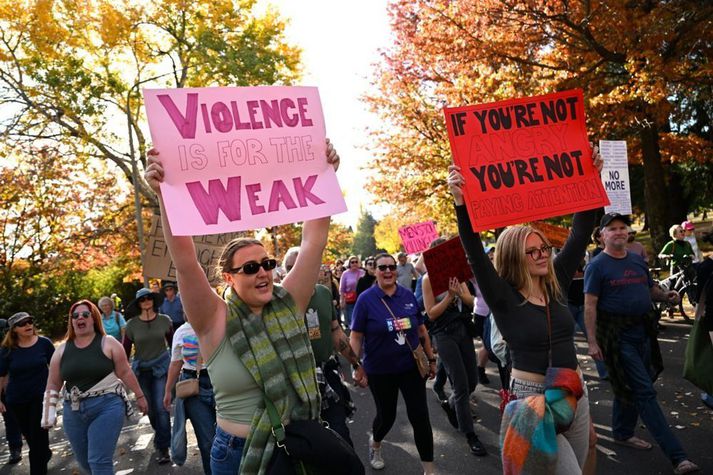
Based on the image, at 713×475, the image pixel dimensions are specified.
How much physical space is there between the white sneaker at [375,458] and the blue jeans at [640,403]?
2.11 m

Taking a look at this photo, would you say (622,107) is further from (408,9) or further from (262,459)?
(262,459)

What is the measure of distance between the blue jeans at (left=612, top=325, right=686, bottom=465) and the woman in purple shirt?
1604 millimetres

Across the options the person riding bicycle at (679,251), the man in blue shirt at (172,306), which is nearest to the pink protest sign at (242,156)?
the man in blue shirt at (172,306)

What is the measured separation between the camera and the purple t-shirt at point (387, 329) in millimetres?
4832

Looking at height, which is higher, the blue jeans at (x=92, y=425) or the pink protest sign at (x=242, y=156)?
the pink protest sign at (x=242, y=156)

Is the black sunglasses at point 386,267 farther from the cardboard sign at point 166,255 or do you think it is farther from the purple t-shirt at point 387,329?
the cardboard sign at point 166,255

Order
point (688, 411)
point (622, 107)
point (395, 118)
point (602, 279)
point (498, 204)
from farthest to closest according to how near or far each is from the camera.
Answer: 1. point (395, 118)
2. point (622, 107)
3. point (688, 411)
4. point (602, 279)
5. point (498, 204)

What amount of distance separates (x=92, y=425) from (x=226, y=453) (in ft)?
9.31

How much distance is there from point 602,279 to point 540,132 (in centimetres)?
171

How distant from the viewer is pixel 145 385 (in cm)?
679

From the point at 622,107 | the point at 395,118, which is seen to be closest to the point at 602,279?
the point at 622,107

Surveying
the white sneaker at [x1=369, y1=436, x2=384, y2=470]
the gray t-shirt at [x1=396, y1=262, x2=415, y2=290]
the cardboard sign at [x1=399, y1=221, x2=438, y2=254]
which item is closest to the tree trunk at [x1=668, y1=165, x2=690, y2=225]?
the cardboard sign at [x1=399, y1=221, x2=438, y2=254]

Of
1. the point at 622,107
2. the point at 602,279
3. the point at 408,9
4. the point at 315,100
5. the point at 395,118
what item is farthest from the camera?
the point at 395,118

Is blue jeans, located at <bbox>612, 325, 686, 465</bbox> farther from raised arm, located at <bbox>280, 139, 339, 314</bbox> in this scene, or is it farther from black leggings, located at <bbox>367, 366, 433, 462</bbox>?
raised arm, located at <bbox>280, 139, 339, 314</bbox>
